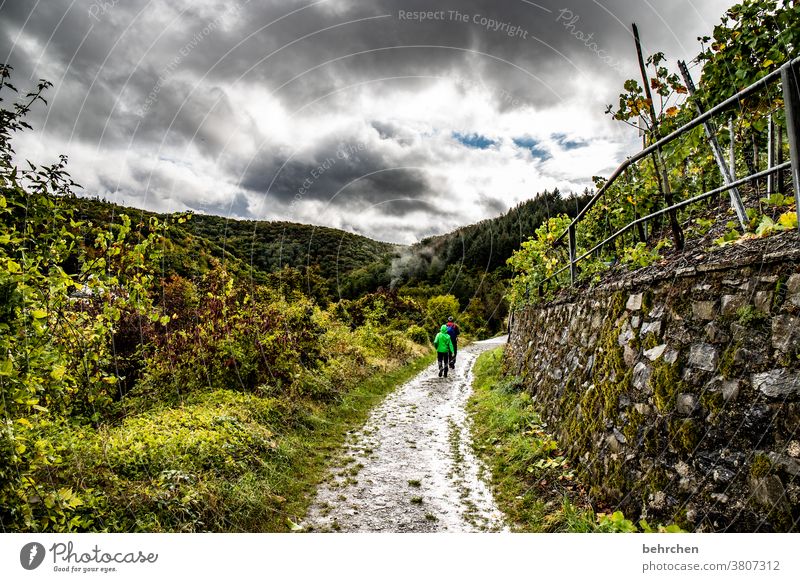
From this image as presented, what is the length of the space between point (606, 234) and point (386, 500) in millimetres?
5732

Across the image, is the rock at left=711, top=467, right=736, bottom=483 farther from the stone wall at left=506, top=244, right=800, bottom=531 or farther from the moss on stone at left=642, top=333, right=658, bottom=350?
the moss on stone at left=642, top=333, right=658, bottom=350

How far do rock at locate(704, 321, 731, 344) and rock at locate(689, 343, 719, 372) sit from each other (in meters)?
0.06

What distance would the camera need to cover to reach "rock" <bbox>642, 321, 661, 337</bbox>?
368 centimetres

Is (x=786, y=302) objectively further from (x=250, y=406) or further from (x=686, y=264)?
(x=250, y=406)

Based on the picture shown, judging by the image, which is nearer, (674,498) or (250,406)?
(674,498)

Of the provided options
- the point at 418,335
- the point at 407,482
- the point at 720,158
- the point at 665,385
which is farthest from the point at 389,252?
the point at 665,385

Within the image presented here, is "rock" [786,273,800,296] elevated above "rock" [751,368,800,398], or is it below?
above

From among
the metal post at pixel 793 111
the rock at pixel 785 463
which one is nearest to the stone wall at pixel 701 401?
the rock at pixel 785 463

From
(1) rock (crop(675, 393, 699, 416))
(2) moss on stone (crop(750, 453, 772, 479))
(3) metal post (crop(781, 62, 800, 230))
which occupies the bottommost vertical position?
(2) moss on stone (crop(750, 453, 772, 479))

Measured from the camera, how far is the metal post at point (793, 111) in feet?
7.96

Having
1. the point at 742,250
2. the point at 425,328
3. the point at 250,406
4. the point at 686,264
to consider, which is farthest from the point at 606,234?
the point at 425,328

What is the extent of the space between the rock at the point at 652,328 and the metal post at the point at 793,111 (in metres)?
1.43

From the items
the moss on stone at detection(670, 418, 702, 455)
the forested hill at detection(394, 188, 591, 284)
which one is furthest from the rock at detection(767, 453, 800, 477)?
the forested hill at detection(394, 188, 591, 284)

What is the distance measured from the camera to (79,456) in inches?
150
